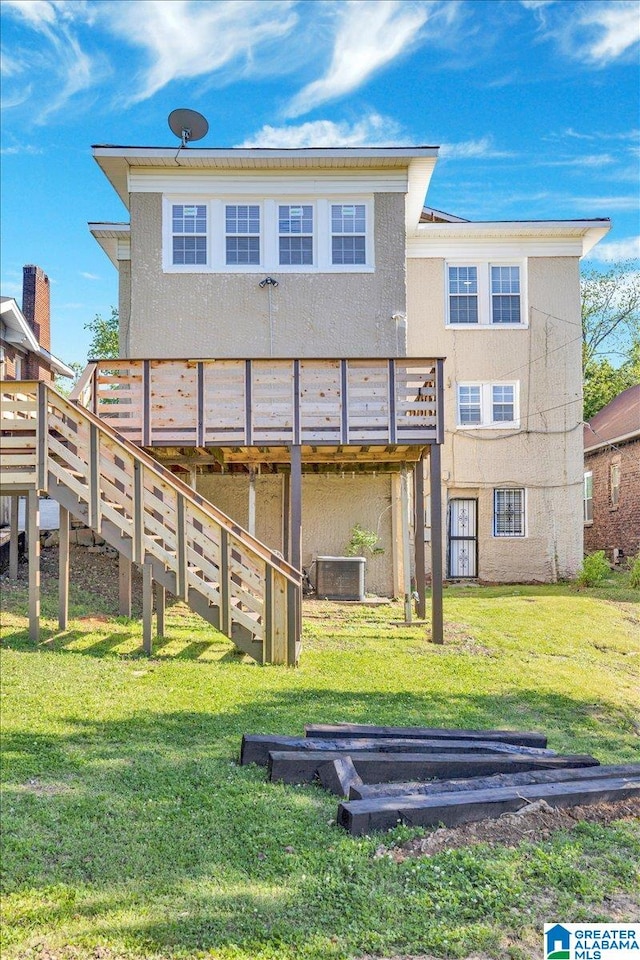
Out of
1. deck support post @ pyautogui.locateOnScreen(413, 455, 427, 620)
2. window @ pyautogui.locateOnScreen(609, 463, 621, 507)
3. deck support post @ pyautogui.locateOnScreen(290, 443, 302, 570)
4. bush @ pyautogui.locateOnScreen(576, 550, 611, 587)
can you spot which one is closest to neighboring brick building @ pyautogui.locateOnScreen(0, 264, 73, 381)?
deck support post @ pyautogui.locateOnScreen(290, 443, 302, 570)

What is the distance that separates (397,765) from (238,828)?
3.85 feet

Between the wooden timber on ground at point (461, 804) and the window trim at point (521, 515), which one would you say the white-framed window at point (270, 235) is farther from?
the wooden timber on ground at point (461, 804)

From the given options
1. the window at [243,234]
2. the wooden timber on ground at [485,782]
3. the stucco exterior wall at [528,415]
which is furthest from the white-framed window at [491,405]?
the wooden timber on ground at [485,782]

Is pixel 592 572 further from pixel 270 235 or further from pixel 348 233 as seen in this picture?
pixel 270 235

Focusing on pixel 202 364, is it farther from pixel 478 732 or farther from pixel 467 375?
pixel 467 375

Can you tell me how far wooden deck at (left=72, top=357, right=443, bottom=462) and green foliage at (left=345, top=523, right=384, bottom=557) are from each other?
3.87 m

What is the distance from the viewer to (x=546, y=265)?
1730cm

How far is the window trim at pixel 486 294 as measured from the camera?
56.9 ft

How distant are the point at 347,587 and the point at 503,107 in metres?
12.8

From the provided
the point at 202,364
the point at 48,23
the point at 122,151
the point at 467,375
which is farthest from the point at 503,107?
the point at 202,364

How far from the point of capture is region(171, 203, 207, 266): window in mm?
14078

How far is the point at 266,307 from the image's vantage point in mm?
14203

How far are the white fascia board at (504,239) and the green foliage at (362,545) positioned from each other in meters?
7.00

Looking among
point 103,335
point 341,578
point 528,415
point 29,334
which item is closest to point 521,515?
point 528,415
